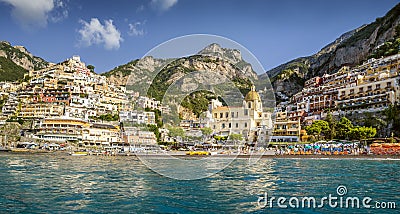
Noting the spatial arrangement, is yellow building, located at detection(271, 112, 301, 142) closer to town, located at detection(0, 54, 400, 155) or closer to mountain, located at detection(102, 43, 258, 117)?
town, located at detection(0, 54, 400, 155)

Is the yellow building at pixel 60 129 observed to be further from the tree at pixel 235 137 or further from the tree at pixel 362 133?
the tree at pixel 235 137

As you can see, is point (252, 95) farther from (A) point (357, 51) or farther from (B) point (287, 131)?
(A) point (357, 51)

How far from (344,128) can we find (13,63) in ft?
399

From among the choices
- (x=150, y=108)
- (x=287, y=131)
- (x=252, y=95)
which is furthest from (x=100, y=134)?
(x=252, y=95)

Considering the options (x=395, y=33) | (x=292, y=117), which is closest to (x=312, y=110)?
(x=292, y=117)

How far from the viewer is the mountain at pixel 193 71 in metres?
7.01

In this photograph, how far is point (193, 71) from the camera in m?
7.38

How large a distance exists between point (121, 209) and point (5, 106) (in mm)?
71857

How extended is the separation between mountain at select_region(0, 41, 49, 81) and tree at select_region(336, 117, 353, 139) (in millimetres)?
96264

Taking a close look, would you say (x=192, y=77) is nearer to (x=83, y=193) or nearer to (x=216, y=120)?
(x=216, y=120)

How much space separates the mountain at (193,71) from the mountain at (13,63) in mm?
111803

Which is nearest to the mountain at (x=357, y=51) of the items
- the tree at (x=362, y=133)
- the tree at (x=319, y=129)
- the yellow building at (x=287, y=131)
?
the yellow building at (x=287, y=131)

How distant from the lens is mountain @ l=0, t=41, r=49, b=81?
112 meters

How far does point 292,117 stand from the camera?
183 ft
